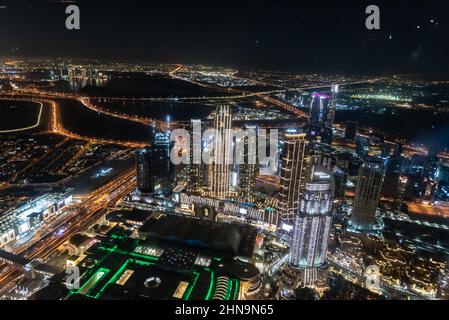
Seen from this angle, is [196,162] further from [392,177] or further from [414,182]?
[414,182]

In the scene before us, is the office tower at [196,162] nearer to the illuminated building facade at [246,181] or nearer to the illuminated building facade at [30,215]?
the illuminated building facade at [246,181]

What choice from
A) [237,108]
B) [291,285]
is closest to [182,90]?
[237,108]

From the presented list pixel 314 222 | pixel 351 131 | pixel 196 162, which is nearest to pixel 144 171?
pixel 196 162

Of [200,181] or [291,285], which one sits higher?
[200,181]

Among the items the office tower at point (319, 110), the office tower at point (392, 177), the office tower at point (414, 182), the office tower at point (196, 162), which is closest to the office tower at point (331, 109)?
the office tower at point (319, 110)

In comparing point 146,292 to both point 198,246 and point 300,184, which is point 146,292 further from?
point 300,184

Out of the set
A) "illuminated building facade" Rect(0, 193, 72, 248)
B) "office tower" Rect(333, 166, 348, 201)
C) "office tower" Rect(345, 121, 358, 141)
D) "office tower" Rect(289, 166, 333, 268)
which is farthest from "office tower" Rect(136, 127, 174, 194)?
"office tower" Rect(345, 121, 358, 141)
